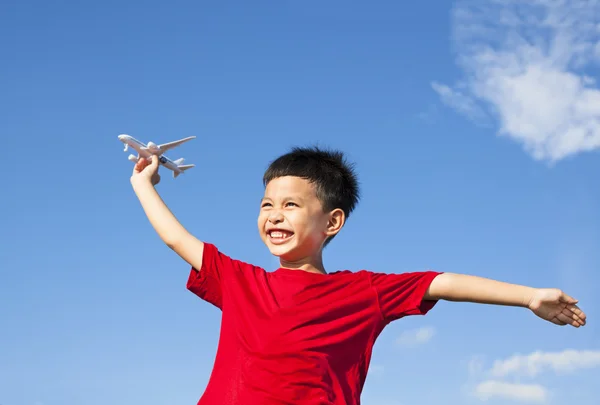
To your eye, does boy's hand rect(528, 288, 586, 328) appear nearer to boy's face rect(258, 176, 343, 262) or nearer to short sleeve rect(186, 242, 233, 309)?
boy's face rect(258, 176, 343, 262)

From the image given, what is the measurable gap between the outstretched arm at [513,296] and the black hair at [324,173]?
95 centimetres

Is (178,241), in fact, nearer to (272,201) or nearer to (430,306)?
(272,201)

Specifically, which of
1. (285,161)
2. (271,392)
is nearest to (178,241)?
(285,161)

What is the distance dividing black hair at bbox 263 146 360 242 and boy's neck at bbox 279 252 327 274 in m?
0.23

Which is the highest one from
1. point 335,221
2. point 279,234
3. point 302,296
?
point 335,221

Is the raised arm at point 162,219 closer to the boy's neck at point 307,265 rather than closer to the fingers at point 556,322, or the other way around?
the boy's neck at point 307,265

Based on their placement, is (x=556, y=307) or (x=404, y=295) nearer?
(x=556, y=307)

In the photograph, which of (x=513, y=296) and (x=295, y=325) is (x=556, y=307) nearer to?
(x=513, y=296)

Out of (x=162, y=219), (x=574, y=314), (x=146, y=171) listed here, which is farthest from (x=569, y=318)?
(x=146, y=171)

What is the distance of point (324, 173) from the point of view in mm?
4684

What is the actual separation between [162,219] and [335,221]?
1214 millimetres

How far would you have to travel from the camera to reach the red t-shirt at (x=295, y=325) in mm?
3818

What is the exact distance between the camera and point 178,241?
4531 mm

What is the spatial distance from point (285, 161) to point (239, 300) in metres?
1.07
